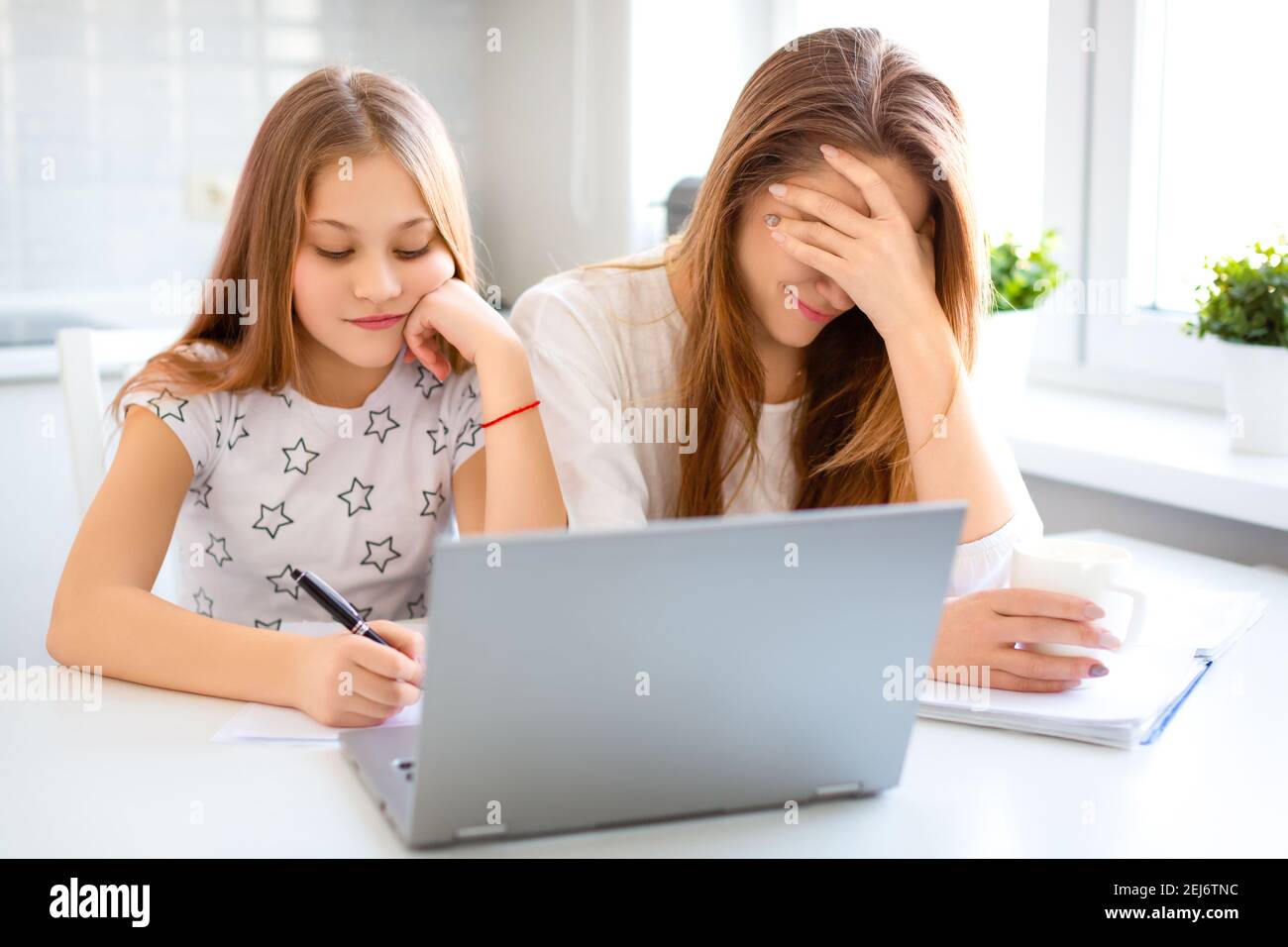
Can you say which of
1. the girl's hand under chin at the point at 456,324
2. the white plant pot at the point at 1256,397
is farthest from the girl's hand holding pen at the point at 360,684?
the white plant pot at the point at 1256,397

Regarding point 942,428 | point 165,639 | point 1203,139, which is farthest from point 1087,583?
point 1203,139

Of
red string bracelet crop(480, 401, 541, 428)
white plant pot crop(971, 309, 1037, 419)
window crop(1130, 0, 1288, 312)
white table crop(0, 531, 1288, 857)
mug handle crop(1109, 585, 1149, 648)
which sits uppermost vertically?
window crop(1130, 0, 1288, 312)

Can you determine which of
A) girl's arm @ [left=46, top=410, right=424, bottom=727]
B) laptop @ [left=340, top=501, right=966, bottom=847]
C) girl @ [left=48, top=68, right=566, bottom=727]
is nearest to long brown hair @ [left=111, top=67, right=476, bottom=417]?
girl @ [left=48, top=68, right=566, bottom=727]

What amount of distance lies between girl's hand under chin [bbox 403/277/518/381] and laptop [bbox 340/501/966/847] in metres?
0.56

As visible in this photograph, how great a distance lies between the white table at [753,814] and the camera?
27.6 inches

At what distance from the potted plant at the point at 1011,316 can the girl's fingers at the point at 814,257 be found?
54 centimetres

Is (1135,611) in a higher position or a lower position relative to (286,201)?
lower

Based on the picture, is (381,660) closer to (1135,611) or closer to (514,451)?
(514,451)

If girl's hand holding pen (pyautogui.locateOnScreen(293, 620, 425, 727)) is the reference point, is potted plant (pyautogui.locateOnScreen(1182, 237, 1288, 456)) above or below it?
above

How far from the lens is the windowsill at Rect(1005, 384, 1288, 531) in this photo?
136 centimetres

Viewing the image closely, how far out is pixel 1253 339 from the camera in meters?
1.43

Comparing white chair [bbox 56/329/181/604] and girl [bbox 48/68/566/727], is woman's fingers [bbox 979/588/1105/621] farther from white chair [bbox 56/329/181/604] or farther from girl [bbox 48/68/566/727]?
white chair [bbox 56/329/181/604]

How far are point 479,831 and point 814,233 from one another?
61cm
